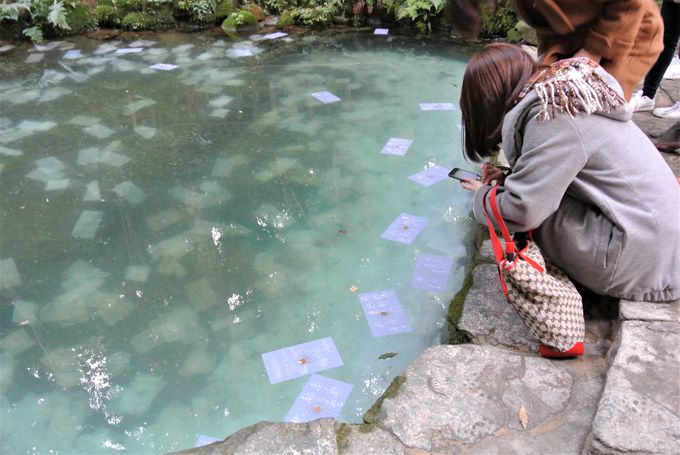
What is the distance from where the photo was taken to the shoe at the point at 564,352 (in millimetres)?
1804

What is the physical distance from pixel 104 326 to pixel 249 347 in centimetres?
80

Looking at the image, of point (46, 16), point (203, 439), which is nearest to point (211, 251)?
point (203, 439)

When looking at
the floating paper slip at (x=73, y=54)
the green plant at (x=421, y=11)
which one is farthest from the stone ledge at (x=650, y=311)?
the floating paper slip at (x=73, y=54)

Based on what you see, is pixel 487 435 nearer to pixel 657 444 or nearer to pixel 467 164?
pixel 657 444

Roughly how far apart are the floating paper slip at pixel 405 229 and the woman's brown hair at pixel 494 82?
4.60 ft

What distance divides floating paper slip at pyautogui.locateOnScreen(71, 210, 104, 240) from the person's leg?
395cm

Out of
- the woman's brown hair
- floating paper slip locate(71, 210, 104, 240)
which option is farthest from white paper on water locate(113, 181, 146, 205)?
the woman's brown hair

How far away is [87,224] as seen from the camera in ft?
10.9

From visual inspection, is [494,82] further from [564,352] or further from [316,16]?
[316,16]

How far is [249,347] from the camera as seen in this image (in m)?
2.48

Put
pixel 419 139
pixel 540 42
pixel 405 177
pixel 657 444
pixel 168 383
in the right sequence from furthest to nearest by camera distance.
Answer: pixel 419 139 < pixel 405 177 < pixel 168 383 < pixel 540 42 < pixel 657 444

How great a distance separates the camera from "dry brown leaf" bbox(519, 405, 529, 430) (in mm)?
1622

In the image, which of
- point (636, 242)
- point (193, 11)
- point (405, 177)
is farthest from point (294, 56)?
point (636, 242)

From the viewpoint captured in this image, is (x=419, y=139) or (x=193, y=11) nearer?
(x=419, y=139)
